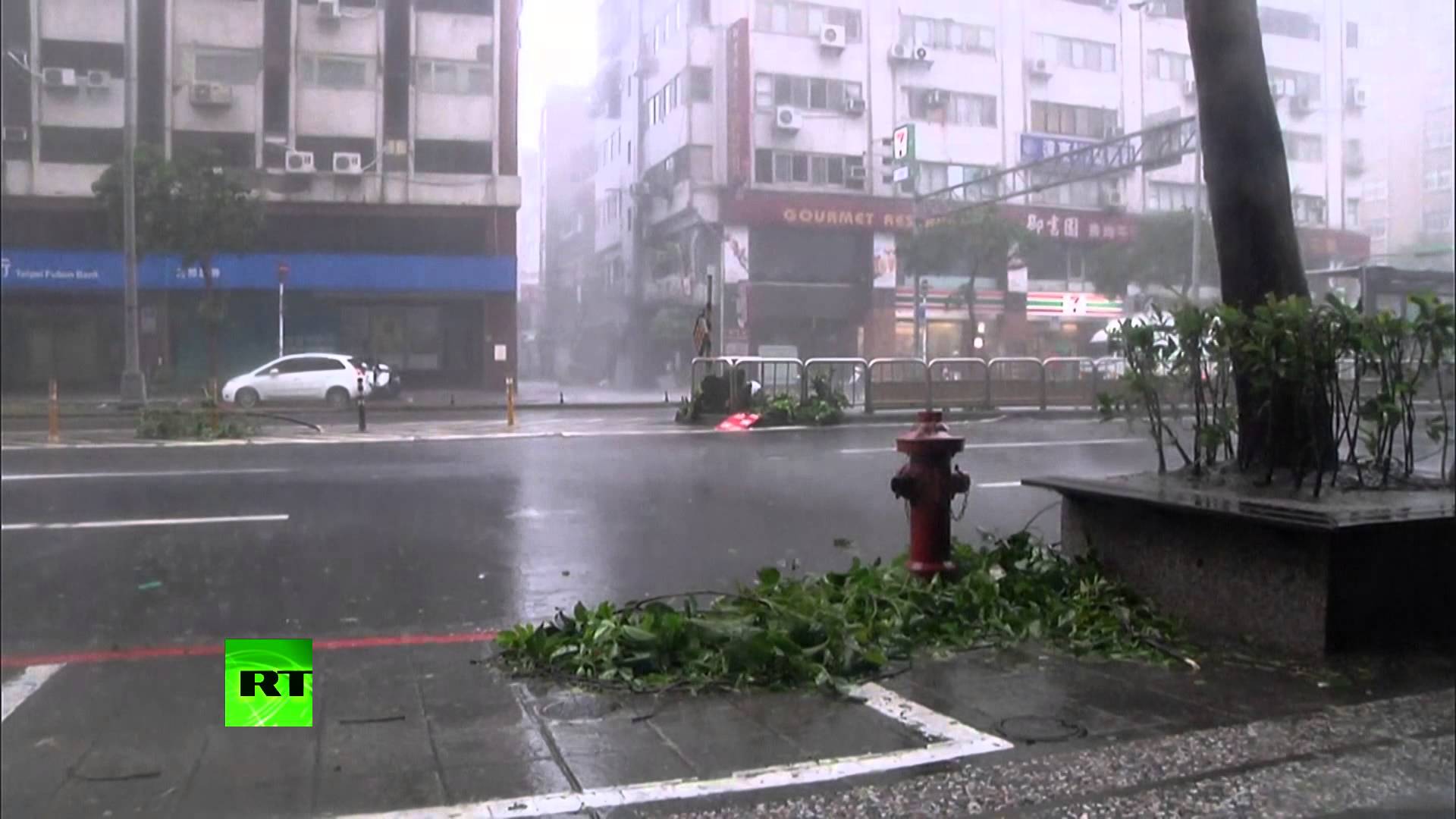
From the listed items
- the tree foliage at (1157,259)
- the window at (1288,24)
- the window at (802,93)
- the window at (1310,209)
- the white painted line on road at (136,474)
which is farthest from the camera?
the white painted line on road at (136,474)

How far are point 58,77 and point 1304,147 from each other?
772 cm

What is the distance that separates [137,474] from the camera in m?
Answer: 12.1

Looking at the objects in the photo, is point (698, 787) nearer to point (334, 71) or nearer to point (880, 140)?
point (334, 71)

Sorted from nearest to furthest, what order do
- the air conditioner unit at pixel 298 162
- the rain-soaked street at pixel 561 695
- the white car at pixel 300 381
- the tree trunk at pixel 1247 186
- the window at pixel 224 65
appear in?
1. the rain-soaked street at pixel 561 695
2. the tree trunk at pixel 1247 186
3. the window at pixel 224 65
4. the air conditioner unit at pixel 298 162
5. the white car at pixel 300 381

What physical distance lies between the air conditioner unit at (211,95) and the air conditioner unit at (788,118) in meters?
3.51

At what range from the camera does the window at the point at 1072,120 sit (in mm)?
7672

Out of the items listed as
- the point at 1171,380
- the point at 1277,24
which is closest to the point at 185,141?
the point at 1171,380

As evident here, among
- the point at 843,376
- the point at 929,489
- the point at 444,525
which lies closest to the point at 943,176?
the point at 843,376

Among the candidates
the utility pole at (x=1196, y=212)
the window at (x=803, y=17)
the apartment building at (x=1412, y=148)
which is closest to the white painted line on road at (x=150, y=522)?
the window at (x=803, y=17)

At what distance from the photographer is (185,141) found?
7375mm

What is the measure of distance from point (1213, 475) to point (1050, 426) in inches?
263

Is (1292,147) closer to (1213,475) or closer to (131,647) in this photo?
(1213,475)

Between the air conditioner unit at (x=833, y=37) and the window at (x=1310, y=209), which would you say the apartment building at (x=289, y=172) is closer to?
the air conditioner unit at (x=833, y=37)

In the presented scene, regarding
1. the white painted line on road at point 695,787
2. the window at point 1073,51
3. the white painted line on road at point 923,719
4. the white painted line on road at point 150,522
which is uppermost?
the window at point 1073,51
